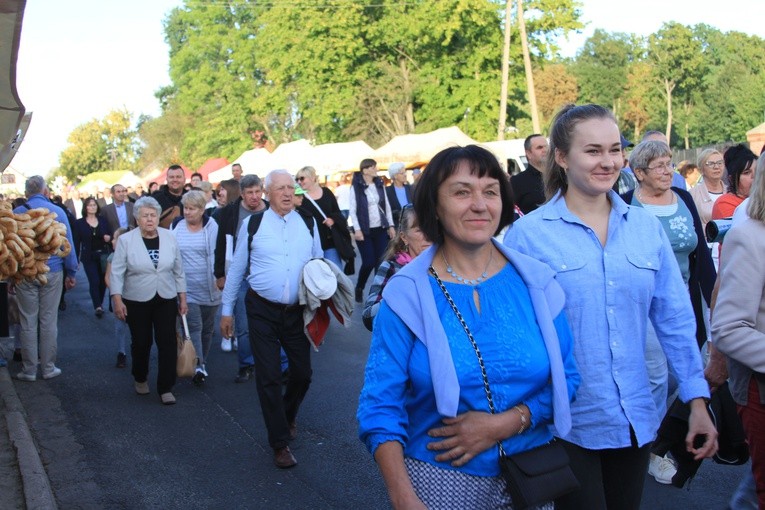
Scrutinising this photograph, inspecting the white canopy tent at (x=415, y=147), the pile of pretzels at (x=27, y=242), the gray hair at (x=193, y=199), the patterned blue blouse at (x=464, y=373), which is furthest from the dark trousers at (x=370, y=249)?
the white canopy tent at (x=415, y=147)

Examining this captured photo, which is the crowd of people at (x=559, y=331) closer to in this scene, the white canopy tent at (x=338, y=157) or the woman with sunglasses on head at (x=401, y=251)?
the woman with sunglasses on head at (x=401, y=251)

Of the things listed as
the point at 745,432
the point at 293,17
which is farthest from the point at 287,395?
the point at 293,17

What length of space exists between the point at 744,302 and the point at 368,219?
34.6ft

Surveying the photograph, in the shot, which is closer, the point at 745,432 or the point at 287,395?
the point at 745,432

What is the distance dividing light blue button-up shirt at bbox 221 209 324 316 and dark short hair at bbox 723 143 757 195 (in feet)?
10.6

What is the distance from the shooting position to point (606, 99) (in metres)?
91.2

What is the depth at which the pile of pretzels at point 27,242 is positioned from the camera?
490cm

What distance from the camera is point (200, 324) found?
9305 millimetres

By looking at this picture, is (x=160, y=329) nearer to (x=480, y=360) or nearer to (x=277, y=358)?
(x=277, y=358)

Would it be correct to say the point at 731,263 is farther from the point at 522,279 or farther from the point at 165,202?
the point at 165,202

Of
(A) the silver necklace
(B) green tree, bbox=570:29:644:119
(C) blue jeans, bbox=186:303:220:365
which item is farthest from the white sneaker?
(B) green tree, bbox=570:29:644:119

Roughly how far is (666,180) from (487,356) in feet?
10.1

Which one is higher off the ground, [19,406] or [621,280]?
[621,280]

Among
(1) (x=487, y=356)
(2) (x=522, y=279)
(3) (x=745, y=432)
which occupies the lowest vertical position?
(3) (x=745, y=432)
